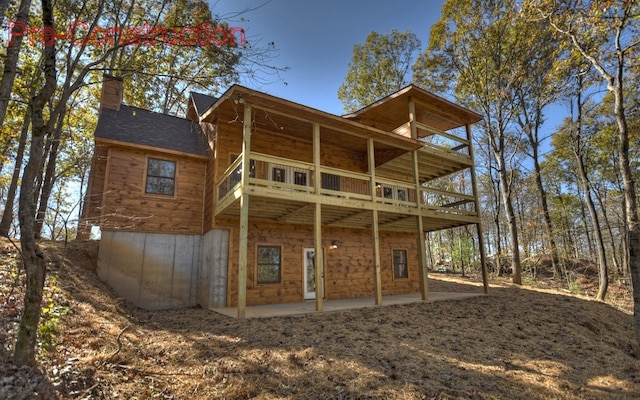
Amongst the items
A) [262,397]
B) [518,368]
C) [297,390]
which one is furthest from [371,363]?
[518,368]

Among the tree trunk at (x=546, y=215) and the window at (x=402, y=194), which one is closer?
the window at (x=402, y=194)

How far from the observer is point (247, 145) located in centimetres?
821

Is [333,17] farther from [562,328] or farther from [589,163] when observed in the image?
[589,163]

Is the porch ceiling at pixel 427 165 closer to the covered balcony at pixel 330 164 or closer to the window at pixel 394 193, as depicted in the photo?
the covered balcony at pixel 330 164

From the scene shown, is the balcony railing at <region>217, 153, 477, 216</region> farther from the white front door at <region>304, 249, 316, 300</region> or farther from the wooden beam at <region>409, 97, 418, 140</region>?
the white front door at <region>304, 249, 316, 300</region>

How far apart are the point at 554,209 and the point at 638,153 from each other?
705 centimetres

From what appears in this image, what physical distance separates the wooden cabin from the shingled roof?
0.05 m

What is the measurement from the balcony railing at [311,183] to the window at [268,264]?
2206 mm

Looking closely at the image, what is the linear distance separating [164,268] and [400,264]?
9.32 meters

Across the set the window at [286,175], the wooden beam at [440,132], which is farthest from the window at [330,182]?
the wooden beam at [440,132]

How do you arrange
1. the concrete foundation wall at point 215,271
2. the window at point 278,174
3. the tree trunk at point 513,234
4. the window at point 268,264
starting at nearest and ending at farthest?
the concrete foundation wall at point 215,271 < the window at point 268,264 < the window at point 278,174 < the tree trunk at point 513,234

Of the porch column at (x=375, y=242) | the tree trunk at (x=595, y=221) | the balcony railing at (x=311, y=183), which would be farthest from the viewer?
the tree trunk at (x=595, y=221)

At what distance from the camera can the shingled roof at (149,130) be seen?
33.4 ft

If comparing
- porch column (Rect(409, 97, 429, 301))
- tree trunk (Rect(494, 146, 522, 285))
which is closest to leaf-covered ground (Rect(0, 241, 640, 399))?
porch column (Rect(409, 97, 429, 301))
